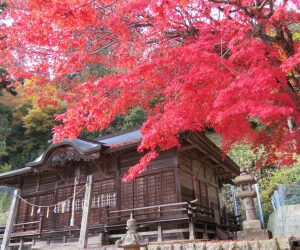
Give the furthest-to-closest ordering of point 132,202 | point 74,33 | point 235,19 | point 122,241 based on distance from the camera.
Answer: point 132,202, point 74,33, point 235,19, point 122,241

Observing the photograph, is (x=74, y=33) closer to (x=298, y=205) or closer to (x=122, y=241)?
(x=122, y=241)

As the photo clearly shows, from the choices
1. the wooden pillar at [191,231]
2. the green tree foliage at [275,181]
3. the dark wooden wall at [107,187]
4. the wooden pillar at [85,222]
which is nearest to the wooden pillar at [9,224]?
the wooden pillar at [85,222]

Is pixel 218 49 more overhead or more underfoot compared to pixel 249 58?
more overhead

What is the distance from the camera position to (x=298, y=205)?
1514 cm

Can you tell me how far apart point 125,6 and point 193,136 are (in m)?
6.09

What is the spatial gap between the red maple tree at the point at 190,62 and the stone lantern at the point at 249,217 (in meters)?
1.44

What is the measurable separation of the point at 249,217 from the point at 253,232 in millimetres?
616

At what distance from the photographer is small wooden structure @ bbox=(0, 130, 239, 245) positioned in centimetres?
1254

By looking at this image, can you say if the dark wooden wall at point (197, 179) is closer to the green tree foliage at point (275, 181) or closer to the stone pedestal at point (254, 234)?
the stone pedestal at point (254, 234)

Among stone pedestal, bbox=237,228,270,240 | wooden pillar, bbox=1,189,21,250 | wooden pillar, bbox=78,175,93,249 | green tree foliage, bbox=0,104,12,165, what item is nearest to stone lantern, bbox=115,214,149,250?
wooden pillar, bbox=78,175,93,249

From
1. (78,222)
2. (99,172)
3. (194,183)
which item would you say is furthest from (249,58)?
(78,222)

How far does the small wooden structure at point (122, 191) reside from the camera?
41.1 ft

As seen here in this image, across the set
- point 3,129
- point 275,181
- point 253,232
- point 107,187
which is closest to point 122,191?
point 107,187

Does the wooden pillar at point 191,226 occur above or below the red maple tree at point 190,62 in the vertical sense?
below
